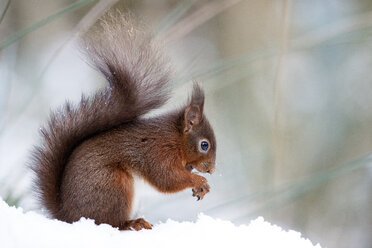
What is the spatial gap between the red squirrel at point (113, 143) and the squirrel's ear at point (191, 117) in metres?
0.05

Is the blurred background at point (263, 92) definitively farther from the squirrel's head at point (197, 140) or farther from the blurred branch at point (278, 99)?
the squirrel's head at point (197, 140)

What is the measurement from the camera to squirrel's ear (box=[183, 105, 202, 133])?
1.50 metres

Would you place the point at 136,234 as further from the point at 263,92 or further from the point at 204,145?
the point at 263,92

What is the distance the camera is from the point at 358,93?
273 cm

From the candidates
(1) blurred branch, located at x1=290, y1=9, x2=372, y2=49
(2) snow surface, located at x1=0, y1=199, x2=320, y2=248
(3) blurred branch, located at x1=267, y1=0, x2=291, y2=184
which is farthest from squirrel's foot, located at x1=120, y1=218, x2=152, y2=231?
(1) blurred branch, located at x1=290, y1=9, x2=372, y2=49

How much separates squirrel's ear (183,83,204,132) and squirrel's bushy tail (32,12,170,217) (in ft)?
0.40

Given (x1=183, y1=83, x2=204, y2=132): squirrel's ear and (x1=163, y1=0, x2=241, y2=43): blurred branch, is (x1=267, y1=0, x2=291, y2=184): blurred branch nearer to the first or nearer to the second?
(x1=163, y1=0, x2=241, y2=43): blurred branch

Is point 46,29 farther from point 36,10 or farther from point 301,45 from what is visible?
point 301,45

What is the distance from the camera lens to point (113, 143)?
4.40 ft

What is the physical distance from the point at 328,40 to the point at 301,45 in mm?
148

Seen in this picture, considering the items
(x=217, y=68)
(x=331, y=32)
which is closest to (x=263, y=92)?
(x=331, y=32)

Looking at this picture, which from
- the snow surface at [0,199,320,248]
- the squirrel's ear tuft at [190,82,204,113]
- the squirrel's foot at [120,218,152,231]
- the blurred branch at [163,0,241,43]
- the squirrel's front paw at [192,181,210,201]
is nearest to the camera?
the snow surface at [0,199,320,248]

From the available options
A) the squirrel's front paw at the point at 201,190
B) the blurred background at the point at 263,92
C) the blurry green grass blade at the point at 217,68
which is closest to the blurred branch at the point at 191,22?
the blurred background at the point at 263,92

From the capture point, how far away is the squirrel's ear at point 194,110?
150cm
